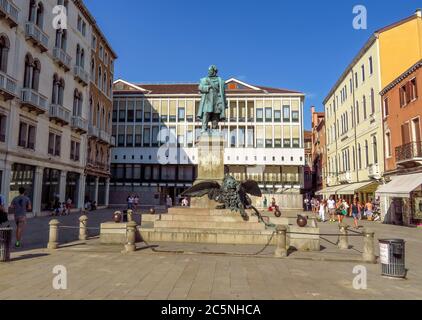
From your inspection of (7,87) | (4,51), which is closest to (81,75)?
(4,51)

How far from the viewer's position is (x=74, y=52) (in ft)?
110

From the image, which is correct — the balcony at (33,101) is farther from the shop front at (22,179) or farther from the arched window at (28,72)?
the shop front at (22,179)

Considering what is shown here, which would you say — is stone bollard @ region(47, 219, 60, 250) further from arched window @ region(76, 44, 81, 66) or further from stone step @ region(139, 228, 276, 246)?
arched window @ region(76, 44, 81, 66)

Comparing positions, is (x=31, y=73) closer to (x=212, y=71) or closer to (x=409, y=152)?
(x=212, y=71)

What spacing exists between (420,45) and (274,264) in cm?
2914

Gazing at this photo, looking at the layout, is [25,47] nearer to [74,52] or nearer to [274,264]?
[74,52]

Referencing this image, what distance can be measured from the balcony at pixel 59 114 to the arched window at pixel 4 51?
6.46 meters

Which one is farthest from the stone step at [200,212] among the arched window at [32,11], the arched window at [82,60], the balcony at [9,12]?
the arched window at [82,60]

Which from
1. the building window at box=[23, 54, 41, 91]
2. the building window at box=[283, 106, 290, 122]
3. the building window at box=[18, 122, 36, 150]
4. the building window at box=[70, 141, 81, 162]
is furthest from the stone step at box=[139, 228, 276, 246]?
the building window at box=[283, 106, 290, 122]

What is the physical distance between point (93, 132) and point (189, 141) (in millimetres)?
17805

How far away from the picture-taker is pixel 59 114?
97.0 ft

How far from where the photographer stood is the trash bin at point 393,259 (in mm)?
7988

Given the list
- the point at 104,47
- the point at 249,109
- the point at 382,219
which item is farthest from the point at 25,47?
the point at 249,109

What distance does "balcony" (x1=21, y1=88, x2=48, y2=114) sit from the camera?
24.4 metres
